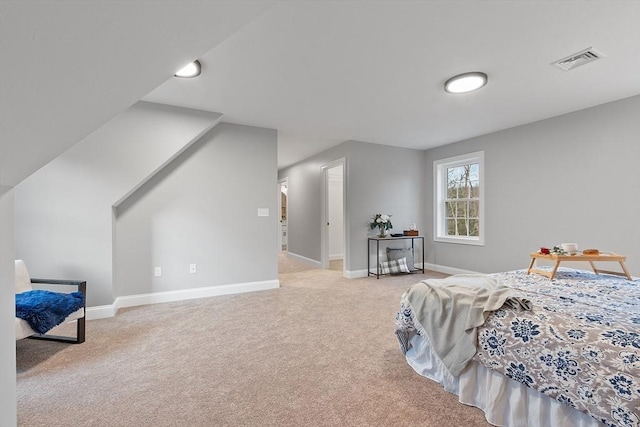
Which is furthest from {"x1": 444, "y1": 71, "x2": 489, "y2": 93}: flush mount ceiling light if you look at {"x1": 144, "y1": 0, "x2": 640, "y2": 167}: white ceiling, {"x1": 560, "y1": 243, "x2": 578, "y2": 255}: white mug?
{"x1": 560, "y1": 243, "x2": 578, "y2": 255}: white mug

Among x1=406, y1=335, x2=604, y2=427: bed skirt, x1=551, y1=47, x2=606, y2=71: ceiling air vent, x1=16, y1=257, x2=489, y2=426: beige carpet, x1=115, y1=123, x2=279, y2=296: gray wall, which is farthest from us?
x1=115, y1=123, x2=279, y2=296: gray wall

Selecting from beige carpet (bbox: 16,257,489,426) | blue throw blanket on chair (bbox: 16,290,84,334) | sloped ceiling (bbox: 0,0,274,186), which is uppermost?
sloped ceiling (bbox: 0,0,274,186)

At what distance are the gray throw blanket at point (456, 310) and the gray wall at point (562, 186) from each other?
8.10 feet

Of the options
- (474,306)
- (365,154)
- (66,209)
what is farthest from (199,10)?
(365,154)

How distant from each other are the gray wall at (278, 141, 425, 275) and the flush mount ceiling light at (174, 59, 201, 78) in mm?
2968

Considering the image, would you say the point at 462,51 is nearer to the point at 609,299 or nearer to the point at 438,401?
the point at 609,299

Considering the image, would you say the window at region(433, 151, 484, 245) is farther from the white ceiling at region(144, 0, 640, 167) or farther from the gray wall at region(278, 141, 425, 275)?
the white ceiling at region(144, 0, 640, 167)

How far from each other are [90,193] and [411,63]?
136 inches

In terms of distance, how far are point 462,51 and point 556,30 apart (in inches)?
23.1

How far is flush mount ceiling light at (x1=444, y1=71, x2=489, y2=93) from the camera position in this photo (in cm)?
260

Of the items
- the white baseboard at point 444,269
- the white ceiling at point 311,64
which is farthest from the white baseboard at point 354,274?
the white ceiling at point 311,64

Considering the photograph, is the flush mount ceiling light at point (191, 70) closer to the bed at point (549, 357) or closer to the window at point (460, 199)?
the bed at point (549, 357)

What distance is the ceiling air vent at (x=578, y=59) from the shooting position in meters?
2.25

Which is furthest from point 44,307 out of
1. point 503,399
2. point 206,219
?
point 503,399
